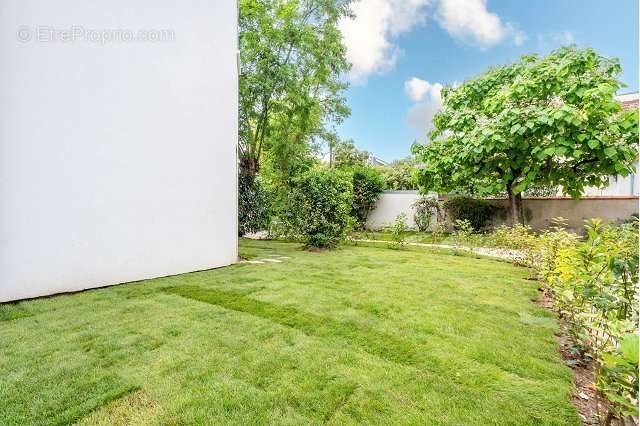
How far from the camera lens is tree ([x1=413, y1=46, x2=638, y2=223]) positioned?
798cm

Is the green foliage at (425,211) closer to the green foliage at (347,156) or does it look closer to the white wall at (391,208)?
the white wall at (391,208)

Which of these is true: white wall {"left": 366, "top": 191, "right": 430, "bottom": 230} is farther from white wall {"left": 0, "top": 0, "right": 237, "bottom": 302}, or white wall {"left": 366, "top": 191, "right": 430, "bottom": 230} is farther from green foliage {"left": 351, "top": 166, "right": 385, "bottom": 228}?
white wall {"left": 0, "top": 0, "right": 237, "bottom": 302}

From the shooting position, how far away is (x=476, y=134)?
921 cm

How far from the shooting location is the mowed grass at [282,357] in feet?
7.22

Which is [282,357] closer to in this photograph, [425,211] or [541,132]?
[541,132]

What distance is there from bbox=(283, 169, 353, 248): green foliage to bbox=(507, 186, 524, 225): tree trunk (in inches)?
209

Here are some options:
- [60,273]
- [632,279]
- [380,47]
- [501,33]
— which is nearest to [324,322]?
[632,279]

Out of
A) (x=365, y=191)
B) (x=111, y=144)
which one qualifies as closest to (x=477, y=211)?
(x=365, y=191)

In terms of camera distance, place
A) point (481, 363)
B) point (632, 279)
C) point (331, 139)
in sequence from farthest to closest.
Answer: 1. point (331, 139)
2. point (481, 363)
3. point (632, 279)

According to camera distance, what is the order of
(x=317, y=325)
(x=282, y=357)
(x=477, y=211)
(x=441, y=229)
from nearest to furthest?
(x=282, y=357)
(x=317, y=325)
(x=477, y=211)
(x=441, y=229)

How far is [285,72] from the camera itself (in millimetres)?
10805

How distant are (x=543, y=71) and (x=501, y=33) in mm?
3403

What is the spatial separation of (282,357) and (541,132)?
27.7 ft

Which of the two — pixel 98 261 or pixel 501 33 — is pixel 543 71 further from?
pixel 98 261
